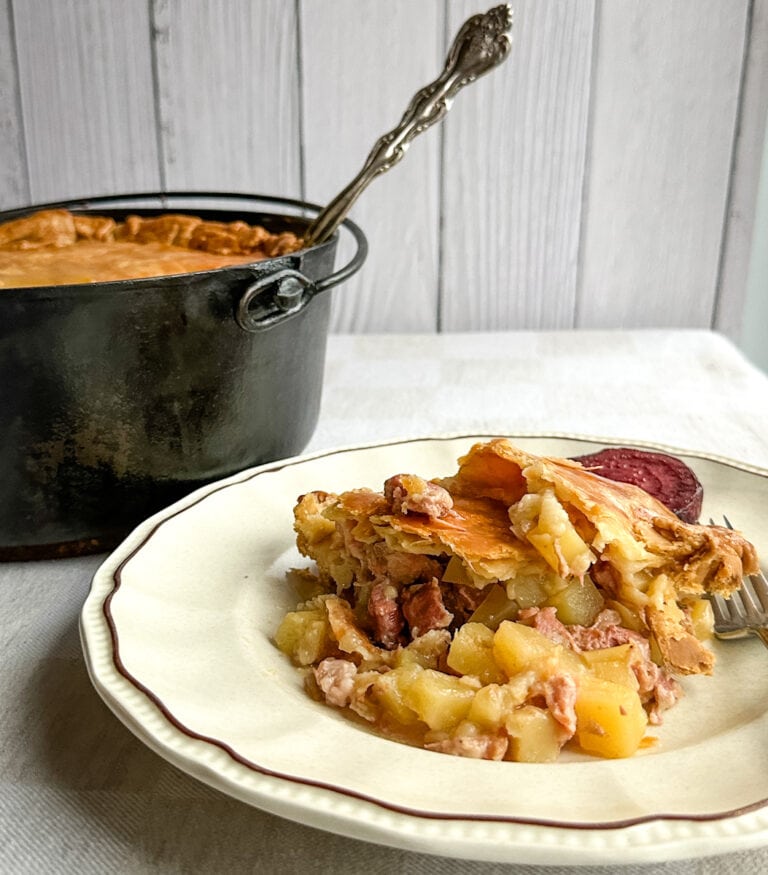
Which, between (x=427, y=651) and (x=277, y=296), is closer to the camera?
(x=427, y=651)

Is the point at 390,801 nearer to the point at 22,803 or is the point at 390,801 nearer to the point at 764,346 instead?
the point at 22,803

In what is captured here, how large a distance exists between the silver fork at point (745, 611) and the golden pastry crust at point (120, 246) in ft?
2.95

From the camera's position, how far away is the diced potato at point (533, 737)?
2.98 feet

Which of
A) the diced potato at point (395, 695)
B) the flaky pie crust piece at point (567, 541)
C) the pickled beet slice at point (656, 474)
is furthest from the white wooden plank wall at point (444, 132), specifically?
the diced potato at point (395, 695)

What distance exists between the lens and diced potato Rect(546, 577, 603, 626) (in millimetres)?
1059

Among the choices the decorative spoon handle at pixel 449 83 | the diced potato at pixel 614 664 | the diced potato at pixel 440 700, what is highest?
the decorative spoon handle at pixel 449 83

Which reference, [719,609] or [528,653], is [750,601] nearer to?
[719,609]

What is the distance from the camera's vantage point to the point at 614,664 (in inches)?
39.0

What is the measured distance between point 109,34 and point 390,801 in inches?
87.7

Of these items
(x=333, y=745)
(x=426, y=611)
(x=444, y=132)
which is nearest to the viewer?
(x=333, y=745)

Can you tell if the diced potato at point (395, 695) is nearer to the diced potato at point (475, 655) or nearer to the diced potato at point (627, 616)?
the diced potato at point (475, 655)

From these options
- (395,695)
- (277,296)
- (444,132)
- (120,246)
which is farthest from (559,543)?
(444,132)

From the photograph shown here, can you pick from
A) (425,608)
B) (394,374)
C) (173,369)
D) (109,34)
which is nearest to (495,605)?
(425,608)

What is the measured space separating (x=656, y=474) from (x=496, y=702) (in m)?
0.55
